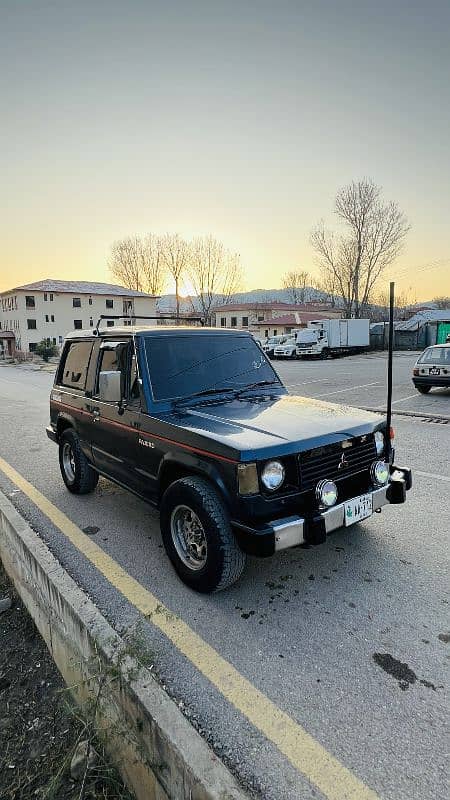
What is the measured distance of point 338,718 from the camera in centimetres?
215

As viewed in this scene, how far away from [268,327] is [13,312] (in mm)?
33073

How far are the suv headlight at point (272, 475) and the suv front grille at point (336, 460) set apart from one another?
170 millimetres

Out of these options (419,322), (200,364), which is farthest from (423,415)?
(419,322)

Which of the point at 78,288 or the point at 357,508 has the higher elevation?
the point at 78,288

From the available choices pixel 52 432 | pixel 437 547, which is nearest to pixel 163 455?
pixel 437 547

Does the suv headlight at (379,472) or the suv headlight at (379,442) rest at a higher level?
the suv headlight at (379,442)

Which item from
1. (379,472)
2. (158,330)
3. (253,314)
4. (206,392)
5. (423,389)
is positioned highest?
(253,314)

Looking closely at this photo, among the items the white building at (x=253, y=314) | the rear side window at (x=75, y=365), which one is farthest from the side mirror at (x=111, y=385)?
the white building at (x=253, y=314)

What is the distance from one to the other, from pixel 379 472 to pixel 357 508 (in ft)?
1.41

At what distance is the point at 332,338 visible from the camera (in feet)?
110

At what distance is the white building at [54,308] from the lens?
53812mm

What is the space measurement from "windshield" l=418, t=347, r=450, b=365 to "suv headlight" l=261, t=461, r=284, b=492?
10.9 meters

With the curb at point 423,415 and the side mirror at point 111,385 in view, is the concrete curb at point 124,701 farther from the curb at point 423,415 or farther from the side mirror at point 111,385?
the curb at point 423,415

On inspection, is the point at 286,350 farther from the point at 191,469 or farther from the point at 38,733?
the point at 38,733
